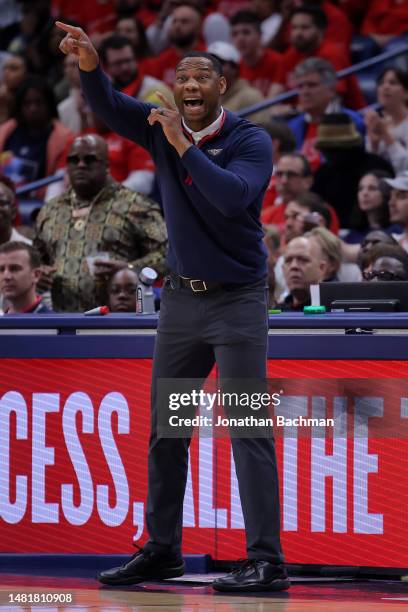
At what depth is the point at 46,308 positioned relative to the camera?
6.95m

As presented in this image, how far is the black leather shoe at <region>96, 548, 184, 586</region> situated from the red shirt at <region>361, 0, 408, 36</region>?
7.33 meters

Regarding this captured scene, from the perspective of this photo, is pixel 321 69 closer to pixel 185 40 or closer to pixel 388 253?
pixel 185 40

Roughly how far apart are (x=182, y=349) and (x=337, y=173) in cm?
480

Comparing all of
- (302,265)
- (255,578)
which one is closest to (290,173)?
(302,265)

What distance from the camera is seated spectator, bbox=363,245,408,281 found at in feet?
22.2

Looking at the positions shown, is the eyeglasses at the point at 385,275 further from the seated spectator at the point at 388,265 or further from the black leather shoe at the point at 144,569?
the black leather shoe at the point at 144,569

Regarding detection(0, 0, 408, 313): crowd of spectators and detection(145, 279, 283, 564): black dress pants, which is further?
detection(0, 0, 408, 313): crowd of spectators

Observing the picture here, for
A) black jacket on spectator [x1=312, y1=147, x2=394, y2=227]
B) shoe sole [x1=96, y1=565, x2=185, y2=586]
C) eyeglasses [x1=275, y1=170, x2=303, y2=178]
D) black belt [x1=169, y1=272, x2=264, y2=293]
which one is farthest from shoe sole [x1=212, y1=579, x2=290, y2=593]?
black jacket on spectator [x1=312, y1=147, x2=394, y2=227]

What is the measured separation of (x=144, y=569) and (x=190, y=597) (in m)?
0.25

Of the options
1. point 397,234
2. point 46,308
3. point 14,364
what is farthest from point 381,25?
point 14,364

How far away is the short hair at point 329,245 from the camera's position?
7.58 meters

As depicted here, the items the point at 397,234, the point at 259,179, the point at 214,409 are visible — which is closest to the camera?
the point at 259,179

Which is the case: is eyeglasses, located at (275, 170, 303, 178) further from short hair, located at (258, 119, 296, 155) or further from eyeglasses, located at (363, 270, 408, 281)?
eyeglasses, located at (363, 270, 408, 281)

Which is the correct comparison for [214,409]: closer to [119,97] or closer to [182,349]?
[182,349]
